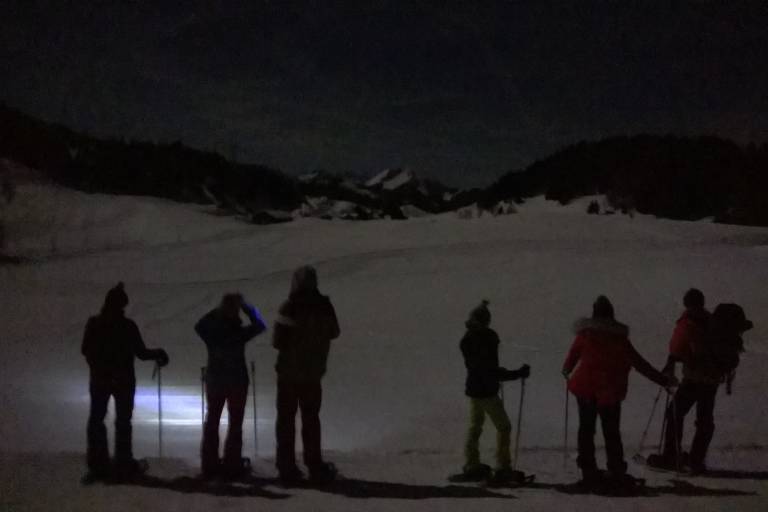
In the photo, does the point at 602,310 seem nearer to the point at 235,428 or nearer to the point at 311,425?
the point at 311,425

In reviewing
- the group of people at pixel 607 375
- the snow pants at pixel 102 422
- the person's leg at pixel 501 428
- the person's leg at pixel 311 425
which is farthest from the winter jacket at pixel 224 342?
the person's leg at pixel 501 428

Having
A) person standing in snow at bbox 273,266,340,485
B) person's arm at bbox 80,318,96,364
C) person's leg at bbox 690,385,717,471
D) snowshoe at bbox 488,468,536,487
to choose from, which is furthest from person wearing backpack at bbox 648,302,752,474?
person's arm at bbox 80,318,96,364

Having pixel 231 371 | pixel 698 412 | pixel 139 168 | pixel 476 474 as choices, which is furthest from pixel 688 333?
pixel 139 168

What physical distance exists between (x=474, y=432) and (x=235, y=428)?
1.97 meters

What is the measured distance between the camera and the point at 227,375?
20.7 feet

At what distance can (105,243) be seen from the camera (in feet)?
114

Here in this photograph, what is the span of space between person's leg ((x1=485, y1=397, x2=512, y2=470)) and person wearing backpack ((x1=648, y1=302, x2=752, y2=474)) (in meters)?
1.53

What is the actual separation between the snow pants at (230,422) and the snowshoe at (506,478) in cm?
210

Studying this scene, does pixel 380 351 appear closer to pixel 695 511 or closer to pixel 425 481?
pixel 425 481

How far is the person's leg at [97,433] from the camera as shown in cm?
628

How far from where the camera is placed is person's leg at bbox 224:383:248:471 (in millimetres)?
6375

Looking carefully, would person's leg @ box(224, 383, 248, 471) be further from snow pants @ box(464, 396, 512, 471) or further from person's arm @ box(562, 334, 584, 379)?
person's arm @ box(562, 334, 584, 379)

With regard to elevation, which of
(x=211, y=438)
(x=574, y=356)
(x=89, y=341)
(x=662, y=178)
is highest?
(x=662, y=178)

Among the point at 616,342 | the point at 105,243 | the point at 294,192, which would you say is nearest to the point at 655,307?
the point at 616,342
